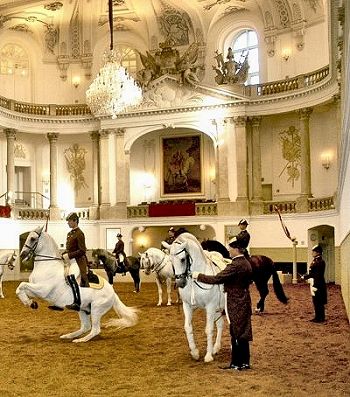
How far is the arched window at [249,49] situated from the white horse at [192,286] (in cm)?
2433

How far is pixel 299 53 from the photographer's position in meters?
31.0

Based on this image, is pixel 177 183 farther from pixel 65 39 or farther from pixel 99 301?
pixel 99 301

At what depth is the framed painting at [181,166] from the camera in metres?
33.2

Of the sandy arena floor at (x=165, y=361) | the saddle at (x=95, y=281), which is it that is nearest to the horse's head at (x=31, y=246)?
the saddle at (x=95, y=281)

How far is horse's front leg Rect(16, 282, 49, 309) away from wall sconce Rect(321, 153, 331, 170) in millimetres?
21755

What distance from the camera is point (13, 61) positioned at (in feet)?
115

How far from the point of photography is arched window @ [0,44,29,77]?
34469 millimetres

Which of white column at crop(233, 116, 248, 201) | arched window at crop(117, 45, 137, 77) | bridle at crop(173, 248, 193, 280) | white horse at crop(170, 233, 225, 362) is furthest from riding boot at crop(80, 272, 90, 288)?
arched window at crop(117, 45, 137, 77)

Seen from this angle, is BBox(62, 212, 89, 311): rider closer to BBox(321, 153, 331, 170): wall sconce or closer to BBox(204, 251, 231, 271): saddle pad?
BBox(204, 251, 231, 271): saddle pad

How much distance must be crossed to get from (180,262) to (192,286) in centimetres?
39

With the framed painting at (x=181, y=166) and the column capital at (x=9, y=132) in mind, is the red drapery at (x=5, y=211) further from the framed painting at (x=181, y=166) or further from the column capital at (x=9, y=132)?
the framed painting at (x=181, y=166)

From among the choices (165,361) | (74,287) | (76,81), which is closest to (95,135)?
(76,81)

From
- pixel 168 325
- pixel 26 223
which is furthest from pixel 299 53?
pixel 168 325

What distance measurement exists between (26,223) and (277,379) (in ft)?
83.1
